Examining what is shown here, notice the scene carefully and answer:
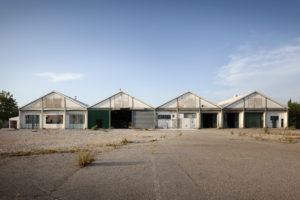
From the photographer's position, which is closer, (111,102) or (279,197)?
(279,197)

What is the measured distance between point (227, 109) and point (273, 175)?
26958 mm

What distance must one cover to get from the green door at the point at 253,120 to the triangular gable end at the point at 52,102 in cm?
3186

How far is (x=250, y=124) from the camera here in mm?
29750

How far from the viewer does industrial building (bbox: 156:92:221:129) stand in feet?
96.6

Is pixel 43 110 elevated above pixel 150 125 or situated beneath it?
elevated above

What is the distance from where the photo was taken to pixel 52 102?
29.9 m

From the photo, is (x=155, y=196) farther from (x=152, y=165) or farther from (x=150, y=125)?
(x=150, y=125)

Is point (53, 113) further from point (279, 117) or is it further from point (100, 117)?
point (279, 117)

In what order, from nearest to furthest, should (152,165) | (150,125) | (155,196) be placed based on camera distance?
(155,196) → (152,165) → (150,125)

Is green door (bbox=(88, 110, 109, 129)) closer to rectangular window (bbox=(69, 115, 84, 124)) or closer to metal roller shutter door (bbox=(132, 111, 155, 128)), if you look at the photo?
rectangular window (bbox=(69, 115, 84, 124))

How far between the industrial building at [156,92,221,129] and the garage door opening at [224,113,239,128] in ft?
11.2

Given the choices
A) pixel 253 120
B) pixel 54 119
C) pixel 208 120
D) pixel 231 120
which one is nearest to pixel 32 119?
pixel 54 119

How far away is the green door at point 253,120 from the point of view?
1170 inches

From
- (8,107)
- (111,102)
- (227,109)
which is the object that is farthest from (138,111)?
(8,107)
